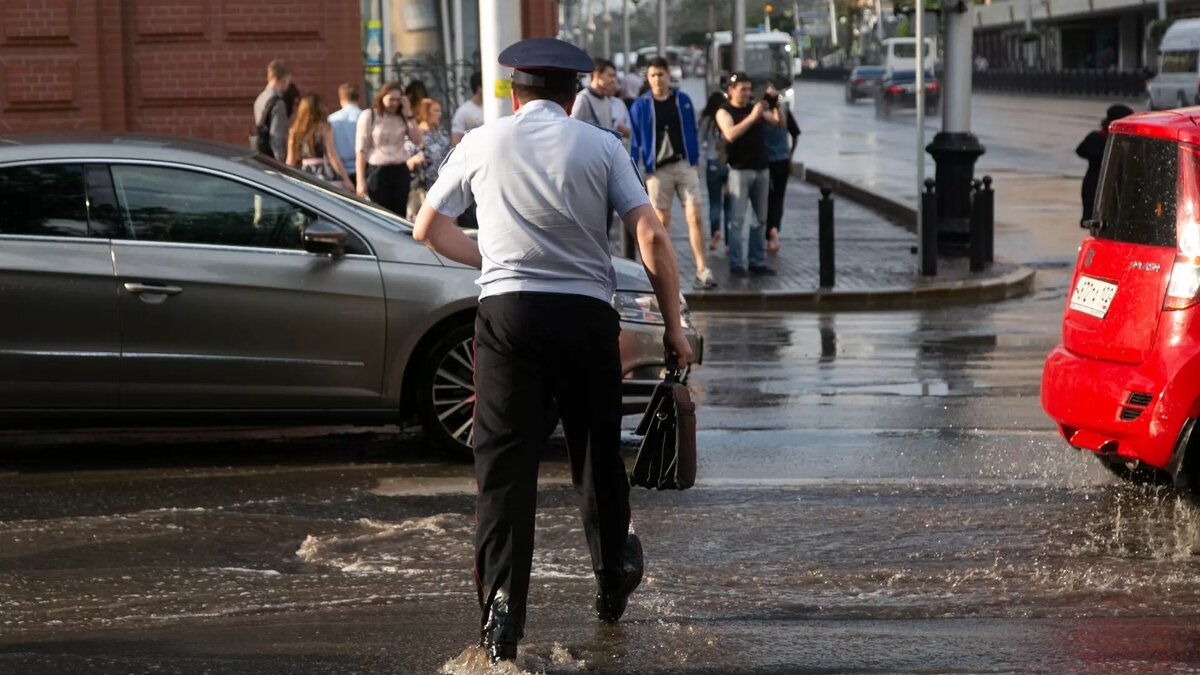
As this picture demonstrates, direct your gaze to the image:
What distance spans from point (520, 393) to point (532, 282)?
31 cm

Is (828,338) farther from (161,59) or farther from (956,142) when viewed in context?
(161,59)

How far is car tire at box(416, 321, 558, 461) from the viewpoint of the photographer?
838 centimetres

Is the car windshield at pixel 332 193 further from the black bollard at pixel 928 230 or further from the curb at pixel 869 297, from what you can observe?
the black bollard at pixel 928 230

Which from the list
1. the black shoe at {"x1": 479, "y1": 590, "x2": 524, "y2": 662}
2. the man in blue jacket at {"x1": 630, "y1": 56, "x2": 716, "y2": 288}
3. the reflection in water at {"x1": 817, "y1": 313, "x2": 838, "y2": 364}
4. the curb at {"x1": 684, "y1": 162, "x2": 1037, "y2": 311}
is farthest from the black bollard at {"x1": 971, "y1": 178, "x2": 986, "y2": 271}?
the black shoe at {"x1": 479, "y1": 590, "x2": 524, "y2": 662}

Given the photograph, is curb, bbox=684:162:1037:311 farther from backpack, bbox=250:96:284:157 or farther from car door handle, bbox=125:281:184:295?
car door handle, bbox=125:281:184:295

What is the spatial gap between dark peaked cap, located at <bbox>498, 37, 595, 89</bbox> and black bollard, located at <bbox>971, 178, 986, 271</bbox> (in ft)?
40.5

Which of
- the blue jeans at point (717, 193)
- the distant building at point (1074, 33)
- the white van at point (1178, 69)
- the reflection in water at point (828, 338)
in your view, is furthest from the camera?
the distant building at point (1074, 33)

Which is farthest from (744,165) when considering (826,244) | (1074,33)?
(1074,33)

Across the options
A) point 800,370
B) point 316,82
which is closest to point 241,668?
point 800,370

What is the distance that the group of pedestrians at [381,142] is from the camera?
48.6 ft

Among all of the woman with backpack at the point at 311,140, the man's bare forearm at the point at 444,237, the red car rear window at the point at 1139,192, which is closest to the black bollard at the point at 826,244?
the woman with backpack at the point at 311,140

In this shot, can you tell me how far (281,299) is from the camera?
27.1 feet

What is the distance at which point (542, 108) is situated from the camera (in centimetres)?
504

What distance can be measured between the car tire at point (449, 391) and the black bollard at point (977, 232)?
9.46 meters
